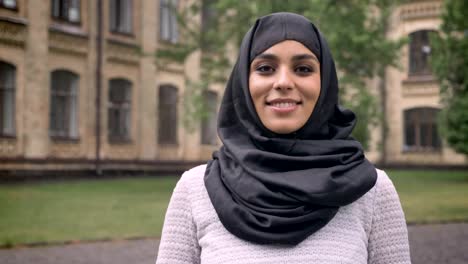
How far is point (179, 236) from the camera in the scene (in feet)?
7.53

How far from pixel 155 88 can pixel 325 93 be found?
2426cm

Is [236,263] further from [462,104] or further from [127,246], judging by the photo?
[462,104]

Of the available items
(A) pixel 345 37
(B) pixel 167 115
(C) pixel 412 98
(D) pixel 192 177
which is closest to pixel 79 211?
(A) pixel 345 37

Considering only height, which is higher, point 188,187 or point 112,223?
point 188,187

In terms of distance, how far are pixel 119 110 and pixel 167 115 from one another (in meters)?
2.63

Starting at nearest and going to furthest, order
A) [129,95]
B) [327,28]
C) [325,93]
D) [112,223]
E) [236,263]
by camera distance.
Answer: [236,263]
[325,93]
[112,223]
[327,28]
[129,95]

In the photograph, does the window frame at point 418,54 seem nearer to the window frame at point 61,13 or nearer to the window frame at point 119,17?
the window frame at point 119,17

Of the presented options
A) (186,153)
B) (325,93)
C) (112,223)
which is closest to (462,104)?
(186,153)

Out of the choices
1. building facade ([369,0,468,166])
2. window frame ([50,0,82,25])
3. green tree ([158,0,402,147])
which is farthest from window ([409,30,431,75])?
window frame ([50,0,82,25])

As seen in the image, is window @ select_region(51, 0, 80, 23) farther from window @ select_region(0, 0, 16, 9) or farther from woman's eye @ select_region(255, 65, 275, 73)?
woman's eye @ select_region(255, 65, 275, 73)

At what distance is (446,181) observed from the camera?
891 inches

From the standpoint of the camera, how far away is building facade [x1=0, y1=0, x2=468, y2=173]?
819 inches

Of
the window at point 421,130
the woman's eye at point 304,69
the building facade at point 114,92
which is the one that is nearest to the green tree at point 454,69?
the building facade at point 114,92

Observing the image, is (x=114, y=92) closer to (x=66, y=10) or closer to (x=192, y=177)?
(x=66, y=10)
